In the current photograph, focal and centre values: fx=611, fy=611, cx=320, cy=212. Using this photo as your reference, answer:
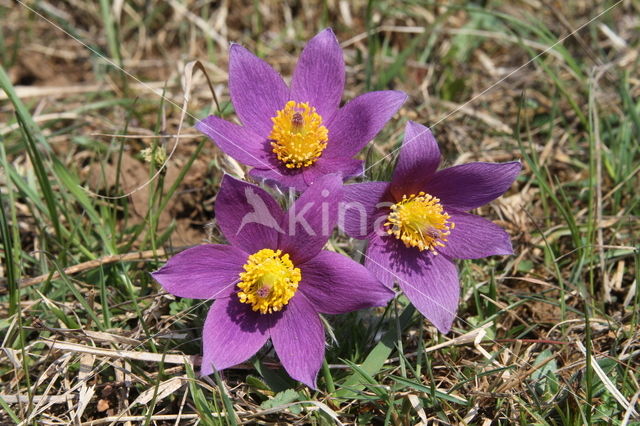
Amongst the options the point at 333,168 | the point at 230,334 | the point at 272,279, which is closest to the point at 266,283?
the point at 272,279

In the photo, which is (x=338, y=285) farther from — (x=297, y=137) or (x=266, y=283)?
(x=297, y=137)

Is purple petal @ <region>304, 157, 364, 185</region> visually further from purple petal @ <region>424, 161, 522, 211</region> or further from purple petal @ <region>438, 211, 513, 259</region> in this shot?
purple petal @ <region>438, 211, 513, 259</region>

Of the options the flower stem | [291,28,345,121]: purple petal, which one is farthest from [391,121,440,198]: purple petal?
the flower stem

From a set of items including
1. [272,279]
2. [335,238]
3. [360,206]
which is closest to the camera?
[272,279]

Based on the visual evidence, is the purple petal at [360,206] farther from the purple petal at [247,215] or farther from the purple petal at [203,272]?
the purple petal at [203,272]

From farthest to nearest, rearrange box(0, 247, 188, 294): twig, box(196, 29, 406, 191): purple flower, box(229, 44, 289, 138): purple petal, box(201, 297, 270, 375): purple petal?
box(0, 247, 188, 294): twig → box(229, 44, 289, 138): purple petal → box(196, 29, 406, 191): purple flower → box(201, 297, 270, 375): purple petal

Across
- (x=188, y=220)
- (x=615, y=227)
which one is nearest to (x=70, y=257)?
(x=188, y=220)

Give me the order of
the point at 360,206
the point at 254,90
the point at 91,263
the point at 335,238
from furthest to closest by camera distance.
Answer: the point at 335,238, the point at 91,263, the point at 254,90, the point at 360,206
